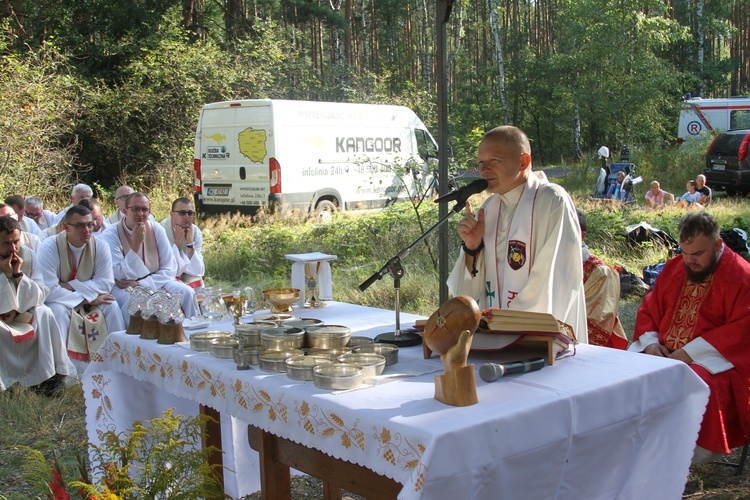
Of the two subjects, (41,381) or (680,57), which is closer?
(41,381)

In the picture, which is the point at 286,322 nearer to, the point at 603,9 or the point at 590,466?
the point at 590,466

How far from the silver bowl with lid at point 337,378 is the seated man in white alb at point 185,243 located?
4.62 metres

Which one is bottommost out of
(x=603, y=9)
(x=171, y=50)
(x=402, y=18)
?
(x=171, y=50)

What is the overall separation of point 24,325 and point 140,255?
1.21 m

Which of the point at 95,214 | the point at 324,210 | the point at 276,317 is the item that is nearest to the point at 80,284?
the point at 95,214

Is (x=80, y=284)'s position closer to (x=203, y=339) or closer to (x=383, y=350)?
(x=203, y=339)

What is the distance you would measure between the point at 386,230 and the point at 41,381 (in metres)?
5.47

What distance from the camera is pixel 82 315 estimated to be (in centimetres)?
613

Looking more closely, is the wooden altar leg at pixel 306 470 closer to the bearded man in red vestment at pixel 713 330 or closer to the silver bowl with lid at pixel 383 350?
the silver bowl with lid at pixel 383 350

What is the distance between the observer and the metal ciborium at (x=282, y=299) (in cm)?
411

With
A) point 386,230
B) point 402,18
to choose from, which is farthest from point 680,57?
point 386,230

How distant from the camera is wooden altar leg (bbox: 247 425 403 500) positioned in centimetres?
260

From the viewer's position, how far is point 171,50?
18.2 metres

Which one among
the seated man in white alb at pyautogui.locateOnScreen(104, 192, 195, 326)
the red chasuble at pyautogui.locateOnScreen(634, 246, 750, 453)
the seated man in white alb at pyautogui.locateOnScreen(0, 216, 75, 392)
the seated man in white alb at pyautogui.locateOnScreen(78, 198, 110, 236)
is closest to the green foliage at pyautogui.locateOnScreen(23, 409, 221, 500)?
the red chasuble at pyautogui.locateOnScreen(634, 246, 750, 453)
